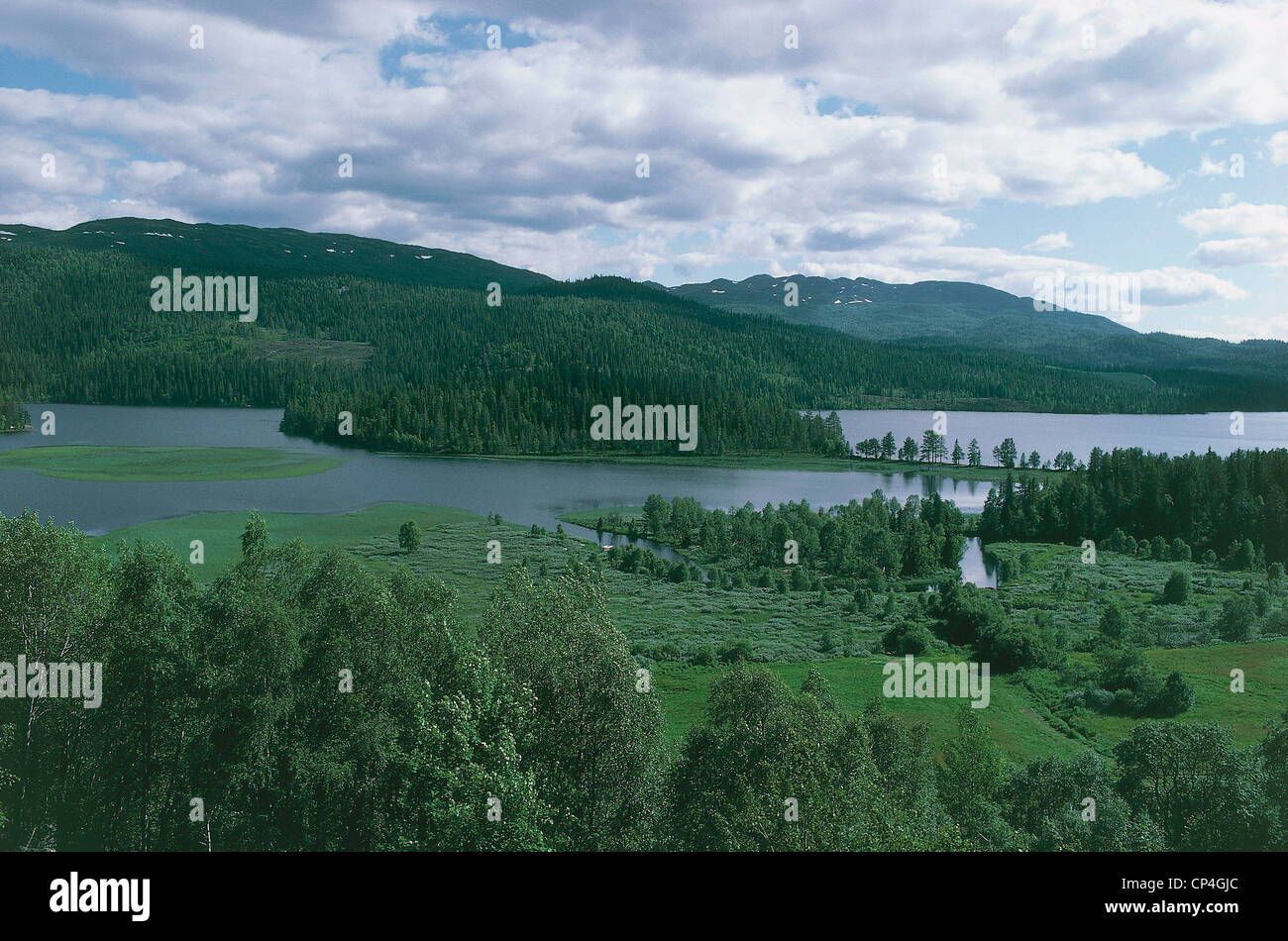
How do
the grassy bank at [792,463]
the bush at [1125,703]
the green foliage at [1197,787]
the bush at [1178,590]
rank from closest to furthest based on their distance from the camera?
1. the green foliage at [1197,787]
2. the bush at [1125,703]
3. the bush at [1178,590]
4. the grassy bank at [792,463]

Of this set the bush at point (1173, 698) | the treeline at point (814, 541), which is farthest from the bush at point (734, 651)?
the bush at point (1173, 698)

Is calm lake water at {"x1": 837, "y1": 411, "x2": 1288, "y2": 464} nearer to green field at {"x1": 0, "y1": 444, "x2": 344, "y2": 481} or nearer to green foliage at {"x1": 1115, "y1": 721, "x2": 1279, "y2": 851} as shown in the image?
green field at {"x1": 0, "y1": 444, "x2": 344, "y2": 481}

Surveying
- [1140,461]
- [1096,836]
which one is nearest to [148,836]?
[1096,836]
